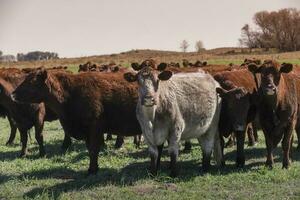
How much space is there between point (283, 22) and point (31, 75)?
67514 millimetres

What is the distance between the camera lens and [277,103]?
367 inches

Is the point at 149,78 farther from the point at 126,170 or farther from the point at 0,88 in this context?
the point at 0,88

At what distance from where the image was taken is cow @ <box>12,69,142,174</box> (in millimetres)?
9711

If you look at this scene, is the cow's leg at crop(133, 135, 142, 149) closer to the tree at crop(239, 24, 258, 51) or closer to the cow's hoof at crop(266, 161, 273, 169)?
the cow's hoof at crop(266, 161, 273, 169)

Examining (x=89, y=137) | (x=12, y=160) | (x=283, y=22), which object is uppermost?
(x=283, y=22)

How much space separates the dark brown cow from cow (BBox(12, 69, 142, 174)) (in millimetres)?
1833

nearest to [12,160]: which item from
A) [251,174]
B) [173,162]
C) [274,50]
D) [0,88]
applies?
[0,88]

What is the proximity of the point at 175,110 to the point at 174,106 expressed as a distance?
0.08m

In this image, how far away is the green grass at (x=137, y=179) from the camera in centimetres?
805

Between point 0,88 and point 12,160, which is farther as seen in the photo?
point 0,88

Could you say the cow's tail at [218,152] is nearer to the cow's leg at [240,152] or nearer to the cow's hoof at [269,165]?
the cow's leg at [240,152]

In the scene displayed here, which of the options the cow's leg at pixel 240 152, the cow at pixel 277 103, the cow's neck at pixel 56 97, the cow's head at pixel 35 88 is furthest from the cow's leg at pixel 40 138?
the cow at pixel 277 103

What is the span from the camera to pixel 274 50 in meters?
80.2

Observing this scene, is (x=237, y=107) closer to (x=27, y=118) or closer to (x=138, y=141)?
(x=138, y=141)
